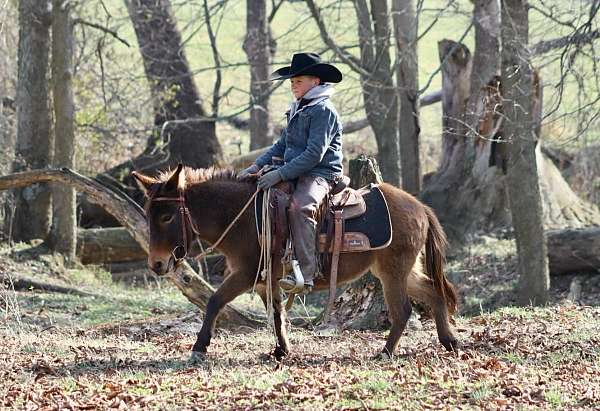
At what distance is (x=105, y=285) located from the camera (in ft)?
56.6

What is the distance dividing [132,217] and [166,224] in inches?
124

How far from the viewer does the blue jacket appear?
8641 mm

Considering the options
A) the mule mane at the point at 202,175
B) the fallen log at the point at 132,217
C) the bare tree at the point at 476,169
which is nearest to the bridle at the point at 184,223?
the mule mane at the point at 202,175

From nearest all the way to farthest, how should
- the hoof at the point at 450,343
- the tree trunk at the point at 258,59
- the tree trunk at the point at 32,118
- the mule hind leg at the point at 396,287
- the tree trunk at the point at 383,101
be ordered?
the mule hind leg at the point at 396,287 → the hoof at the point at 450,343 → the tree trunk at the point at 32,118 → the tree trunk at the point at 383,101 → the tree trunk at the point at 258,59

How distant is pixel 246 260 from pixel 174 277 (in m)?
2.74

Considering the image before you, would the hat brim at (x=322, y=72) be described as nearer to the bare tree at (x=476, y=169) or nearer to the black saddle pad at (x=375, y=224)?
the black saddle pad at (x=375, y=224)

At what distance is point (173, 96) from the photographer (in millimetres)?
21797

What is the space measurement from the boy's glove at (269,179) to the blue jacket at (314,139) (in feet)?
0.22

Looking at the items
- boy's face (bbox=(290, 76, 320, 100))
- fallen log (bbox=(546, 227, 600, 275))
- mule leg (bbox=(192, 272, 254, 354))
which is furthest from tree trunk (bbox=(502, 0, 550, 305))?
mule leg (bbox=(192, 272, 254, 354))

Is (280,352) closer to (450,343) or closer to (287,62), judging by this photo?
(450,343)

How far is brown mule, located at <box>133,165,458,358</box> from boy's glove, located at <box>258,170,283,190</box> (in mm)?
260

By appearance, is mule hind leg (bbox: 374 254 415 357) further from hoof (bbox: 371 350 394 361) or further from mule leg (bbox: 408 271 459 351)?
mule leg (bbox: 408 271 459 351)

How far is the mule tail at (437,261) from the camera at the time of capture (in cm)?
962

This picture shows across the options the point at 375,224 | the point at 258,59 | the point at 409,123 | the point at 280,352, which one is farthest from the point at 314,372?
the point at 258,59
